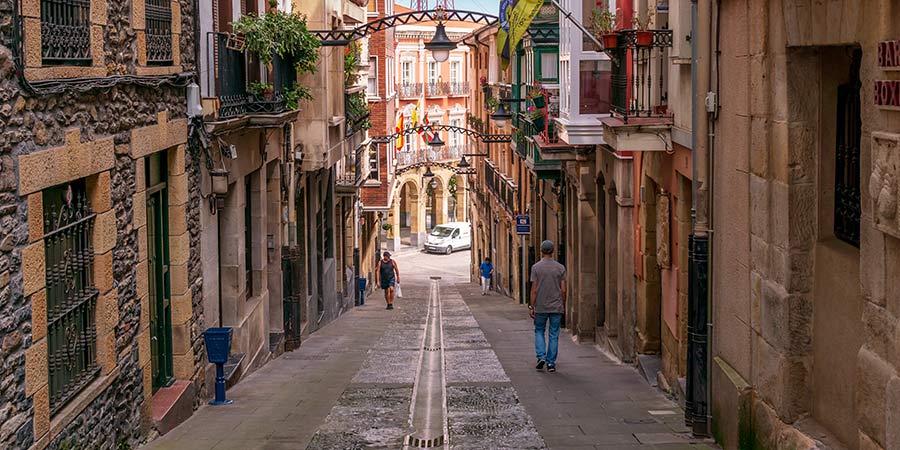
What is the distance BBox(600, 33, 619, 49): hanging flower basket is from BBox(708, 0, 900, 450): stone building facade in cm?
462

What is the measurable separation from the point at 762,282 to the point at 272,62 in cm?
958

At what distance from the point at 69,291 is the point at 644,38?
308 inches

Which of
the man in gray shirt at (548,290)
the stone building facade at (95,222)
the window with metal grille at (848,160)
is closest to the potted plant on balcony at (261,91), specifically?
the stone building facade at (95,222)

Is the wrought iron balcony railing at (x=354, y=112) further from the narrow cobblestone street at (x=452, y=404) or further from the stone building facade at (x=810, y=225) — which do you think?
the stone building facade at (x=810, y=225)

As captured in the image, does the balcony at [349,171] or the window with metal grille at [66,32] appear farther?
the balcony at [349,171]

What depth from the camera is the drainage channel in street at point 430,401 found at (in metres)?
11.3

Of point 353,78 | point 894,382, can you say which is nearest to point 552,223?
point 353,78

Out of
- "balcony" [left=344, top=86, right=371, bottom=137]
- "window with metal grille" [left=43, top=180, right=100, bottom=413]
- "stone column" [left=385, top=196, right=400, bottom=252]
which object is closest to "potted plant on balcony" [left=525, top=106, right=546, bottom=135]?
"balcony" [left=344, top=86, right=371, bottom=137]

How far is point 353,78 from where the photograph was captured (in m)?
28.5

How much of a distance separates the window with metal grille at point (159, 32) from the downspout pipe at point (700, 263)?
496 centimetres

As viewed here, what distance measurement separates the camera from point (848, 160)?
27.4ft

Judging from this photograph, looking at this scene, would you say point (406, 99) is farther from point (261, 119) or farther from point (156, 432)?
point (156, 432)

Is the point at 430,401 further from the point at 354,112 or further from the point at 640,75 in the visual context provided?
the point at 354,112

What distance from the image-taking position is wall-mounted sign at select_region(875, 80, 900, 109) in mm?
6598
